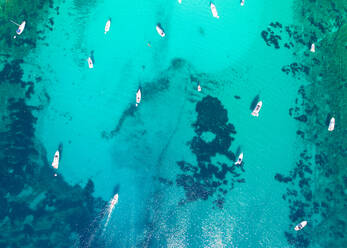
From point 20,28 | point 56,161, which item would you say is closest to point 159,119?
point 56,161

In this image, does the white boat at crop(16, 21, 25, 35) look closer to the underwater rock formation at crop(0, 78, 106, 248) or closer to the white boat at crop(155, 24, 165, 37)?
the underwater rock formation at crop(0, 78, 106, 248)

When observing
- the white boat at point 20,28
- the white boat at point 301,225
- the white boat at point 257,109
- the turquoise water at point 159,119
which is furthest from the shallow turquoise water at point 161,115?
the white boat at point 20,28

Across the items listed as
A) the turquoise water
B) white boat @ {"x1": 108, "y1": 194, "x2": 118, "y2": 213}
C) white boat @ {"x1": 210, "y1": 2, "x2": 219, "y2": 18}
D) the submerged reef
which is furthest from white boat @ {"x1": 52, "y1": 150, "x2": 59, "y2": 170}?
white boat @ {"x1": 210, "y1": 2, "x2": 219, "y2": 18}

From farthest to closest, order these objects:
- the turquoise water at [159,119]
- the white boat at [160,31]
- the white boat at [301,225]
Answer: the white boat at [160,31], the turquoise water at [159,119], the white boat at [301,225]

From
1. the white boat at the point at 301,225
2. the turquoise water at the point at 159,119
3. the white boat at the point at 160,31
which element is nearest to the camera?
the white boat at the point at 301,225

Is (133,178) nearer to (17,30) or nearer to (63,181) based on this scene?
(63,181)

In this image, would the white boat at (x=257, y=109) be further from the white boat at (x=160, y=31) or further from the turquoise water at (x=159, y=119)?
the white boat at (x=160, y=31)

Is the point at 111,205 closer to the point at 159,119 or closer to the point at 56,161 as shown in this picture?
the point at 56,161
